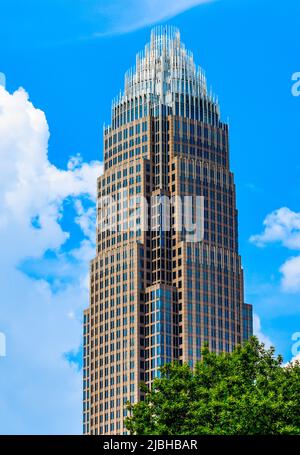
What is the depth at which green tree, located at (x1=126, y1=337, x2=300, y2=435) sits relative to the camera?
81688mm

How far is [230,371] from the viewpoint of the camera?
9356 centimetres

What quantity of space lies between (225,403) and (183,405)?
5347mm

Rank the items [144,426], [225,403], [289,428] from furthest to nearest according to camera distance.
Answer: [144,426], [225,403], [289,428]

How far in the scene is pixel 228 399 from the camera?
84.9m

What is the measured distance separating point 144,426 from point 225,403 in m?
9.40

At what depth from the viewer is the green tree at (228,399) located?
8169 centimetres
